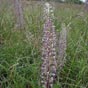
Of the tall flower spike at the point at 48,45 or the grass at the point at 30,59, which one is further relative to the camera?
the grass at the point at 30,59

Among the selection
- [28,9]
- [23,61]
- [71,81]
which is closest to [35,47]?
[23,61]

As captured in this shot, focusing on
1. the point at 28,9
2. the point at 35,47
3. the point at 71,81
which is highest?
the point at 28,9

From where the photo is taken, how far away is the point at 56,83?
8.53ft

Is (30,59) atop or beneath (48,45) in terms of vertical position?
beneath

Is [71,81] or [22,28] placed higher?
[22,28]

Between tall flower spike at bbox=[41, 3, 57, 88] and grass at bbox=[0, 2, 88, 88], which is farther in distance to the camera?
grass at bbox=[0, 2, 88, 88]

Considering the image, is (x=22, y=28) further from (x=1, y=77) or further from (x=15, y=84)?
(x=15, y=84)

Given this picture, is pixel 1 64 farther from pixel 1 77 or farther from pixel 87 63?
pixel 87 63

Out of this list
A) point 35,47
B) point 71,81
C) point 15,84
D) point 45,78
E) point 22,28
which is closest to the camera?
point 45,78

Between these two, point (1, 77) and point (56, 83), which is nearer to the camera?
point (56, 83)

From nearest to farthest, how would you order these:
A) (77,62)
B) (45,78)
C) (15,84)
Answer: (45,78), (15,84), (77,62)

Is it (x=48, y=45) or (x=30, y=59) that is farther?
(x=30, y=59)

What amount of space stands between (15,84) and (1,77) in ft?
1.06

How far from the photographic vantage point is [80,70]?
115 inches
